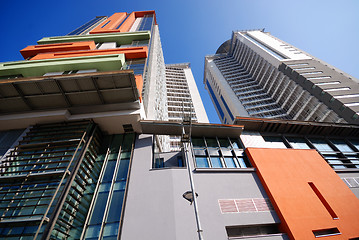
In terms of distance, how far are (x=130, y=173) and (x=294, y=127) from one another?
18.1 m

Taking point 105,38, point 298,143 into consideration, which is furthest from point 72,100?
point 298,143

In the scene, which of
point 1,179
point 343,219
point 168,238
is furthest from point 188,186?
point 1,179

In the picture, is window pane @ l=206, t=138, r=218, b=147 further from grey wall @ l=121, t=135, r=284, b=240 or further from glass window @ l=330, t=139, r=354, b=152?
glass window @ l=330, t=139, r=354, b=152

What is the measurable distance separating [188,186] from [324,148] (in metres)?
16.7

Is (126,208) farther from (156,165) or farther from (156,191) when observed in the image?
(156,165)

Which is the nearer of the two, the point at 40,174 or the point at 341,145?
the point at 40,174

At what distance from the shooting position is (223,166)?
14.0 meters

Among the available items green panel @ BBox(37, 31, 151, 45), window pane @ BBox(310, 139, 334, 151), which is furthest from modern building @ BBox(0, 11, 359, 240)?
green panel @ BBox(37, 31, 151, 45)

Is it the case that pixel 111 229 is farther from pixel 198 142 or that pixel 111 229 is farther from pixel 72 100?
pixel 72 100

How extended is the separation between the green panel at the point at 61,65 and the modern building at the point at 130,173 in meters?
0.10

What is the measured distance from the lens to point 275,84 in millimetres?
58062

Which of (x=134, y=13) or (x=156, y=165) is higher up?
(x=134, y=13)

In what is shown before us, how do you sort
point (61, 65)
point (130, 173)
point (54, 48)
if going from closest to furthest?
point (130, 173), point (61, 65), point (54, 48)

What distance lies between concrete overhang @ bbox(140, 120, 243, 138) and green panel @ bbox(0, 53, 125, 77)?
6.34 m
